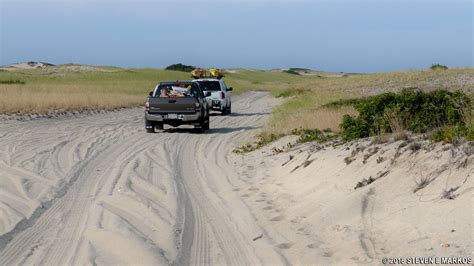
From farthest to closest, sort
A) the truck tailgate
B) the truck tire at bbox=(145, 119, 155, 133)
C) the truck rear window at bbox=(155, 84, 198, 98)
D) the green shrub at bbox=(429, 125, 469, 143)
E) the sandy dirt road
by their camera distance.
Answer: the truck rear window at bbox=(155, 84, 198, 98)
the truck tailgate
the truck tire at bbox=(145, 119, 155, 133)
the green shrub at bbox=(429, 125, 469, 143)
the sandy dirt road

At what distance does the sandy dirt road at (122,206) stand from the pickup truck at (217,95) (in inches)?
535

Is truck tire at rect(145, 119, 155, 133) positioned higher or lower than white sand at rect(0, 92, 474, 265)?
lower

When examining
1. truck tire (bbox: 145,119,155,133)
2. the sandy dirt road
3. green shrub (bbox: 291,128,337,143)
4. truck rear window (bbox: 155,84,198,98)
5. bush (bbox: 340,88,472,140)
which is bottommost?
truck tire (bbox: 145,119,155,133)

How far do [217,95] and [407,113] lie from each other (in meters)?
19.9

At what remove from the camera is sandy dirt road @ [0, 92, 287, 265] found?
24.3 ft

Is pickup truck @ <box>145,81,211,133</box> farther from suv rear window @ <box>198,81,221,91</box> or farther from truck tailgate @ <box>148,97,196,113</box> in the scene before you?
suv rear window @ <box>198,81,221,91</box>

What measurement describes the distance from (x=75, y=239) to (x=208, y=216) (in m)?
2.02

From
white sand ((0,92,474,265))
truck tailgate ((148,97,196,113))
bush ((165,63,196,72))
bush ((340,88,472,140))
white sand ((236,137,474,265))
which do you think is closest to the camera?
white sand ((236,137,474,265))

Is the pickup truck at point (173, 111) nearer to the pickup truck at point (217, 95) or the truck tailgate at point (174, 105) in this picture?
the truck tailgate at point (174, 105)

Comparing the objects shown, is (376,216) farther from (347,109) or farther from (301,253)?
(347,109)

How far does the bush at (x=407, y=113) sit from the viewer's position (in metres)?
12.6

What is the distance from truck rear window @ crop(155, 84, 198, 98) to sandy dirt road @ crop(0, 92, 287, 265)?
4545mm

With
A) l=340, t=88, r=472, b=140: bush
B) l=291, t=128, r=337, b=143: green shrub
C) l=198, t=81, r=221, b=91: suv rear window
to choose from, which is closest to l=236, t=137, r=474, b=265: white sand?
l=340, t=88, r=472, b=140: bush

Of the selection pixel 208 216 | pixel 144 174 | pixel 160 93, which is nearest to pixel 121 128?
pixel 160 93
